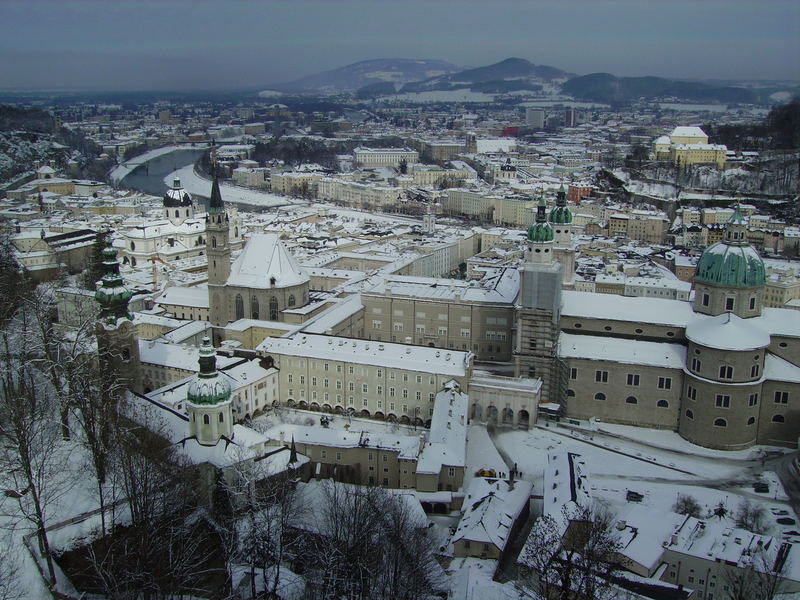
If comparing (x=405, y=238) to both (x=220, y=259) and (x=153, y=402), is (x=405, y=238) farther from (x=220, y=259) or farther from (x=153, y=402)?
(x=153, y=402)

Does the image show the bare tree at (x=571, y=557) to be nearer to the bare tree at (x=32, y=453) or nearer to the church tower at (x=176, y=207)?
the bare tree at (x=32, y=453)

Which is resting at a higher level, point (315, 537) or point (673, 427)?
point (315, 537)

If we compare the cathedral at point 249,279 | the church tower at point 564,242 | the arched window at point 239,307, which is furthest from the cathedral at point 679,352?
the arched window at point 239,307

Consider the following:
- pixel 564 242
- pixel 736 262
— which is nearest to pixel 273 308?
pixel 564 242

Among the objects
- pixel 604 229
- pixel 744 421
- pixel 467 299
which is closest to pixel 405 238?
pixel 604 229

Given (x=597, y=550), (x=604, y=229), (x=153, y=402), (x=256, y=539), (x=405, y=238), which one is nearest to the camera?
(x=256, y=539)

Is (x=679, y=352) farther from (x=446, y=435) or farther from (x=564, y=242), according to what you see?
(x=446, y=435)
